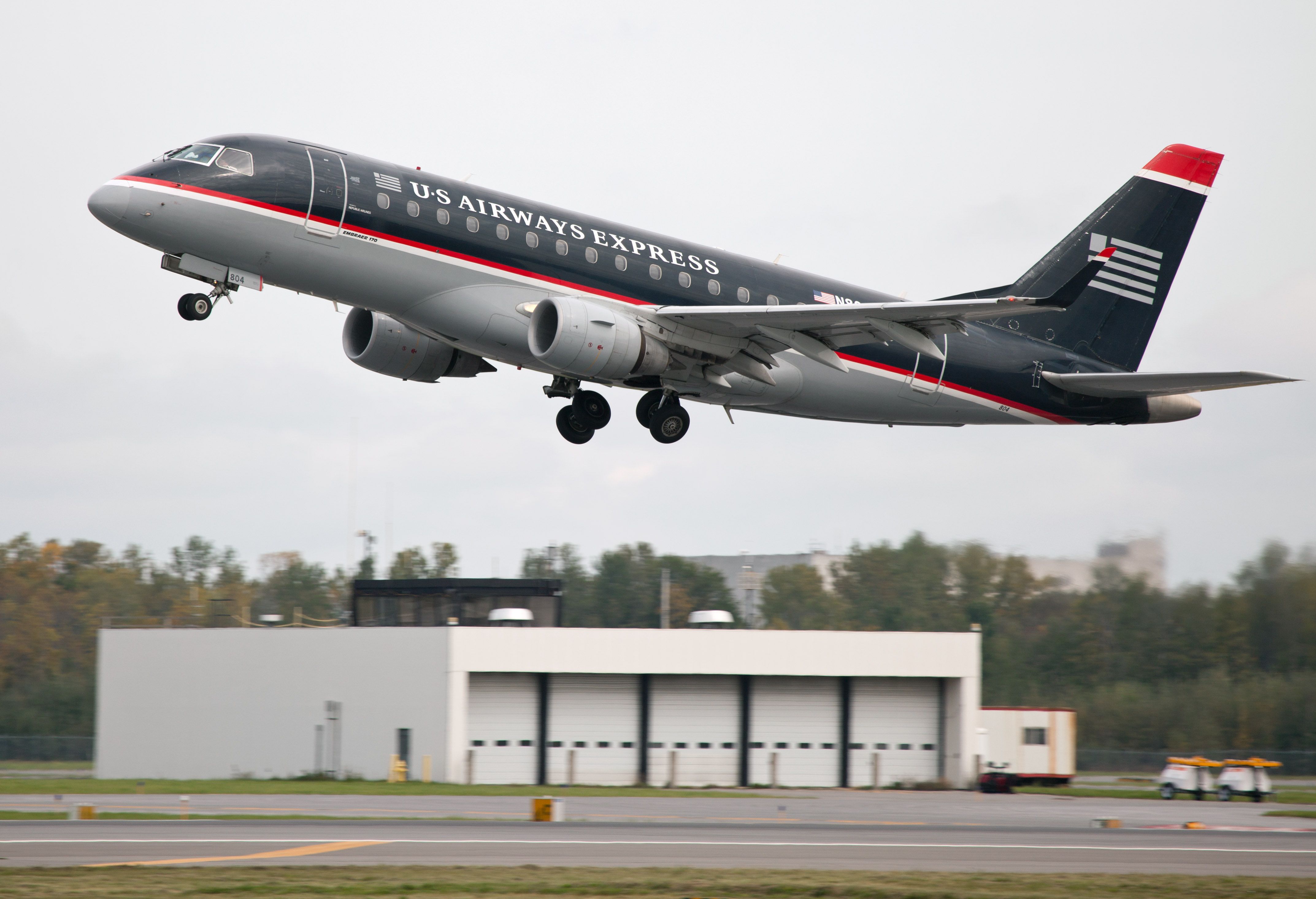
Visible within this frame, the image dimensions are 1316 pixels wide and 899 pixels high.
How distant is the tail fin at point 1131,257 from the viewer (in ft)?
129

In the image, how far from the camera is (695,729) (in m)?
56.3

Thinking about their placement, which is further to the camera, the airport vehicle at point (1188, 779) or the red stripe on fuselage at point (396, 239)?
the airport vehicle at point (1188, 779)

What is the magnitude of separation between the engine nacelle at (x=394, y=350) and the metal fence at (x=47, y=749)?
45.3 metres

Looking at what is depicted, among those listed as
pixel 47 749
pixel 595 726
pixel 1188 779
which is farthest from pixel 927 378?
pixel 47 749

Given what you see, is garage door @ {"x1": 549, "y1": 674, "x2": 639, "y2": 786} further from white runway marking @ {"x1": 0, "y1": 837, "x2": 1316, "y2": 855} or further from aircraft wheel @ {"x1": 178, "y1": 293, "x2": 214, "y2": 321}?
aircraft wheel @ {"x1": 178, "y1": 293, "x2": 214, "y2": 321}

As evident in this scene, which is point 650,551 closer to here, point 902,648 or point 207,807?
point 902,648

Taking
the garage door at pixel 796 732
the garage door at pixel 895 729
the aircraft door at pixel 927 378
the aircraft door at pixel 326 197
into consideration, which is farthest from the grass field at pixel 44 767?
the aircraft door at pixel 927 378

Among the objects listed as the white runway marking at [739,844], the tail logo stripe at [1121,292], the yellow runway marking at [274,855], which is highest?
the tail logo stripe at [1121,292]

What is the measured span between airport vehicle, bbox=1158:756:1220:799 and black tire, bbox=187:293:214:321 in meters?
34.9

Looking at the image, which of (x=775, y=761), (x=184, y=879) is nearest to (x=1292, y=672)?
(x=775, y=761)

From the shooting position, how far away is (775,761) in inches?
2231

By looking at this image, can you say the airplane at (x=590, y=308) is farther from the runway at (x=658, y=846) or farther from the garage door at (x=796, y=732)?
the garage door at (x=796, y=732)

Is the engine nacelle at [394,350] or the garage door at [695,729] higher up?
the engine nacelle at [394,350]

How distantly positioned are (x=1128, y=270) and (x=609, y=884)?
2617 cm
